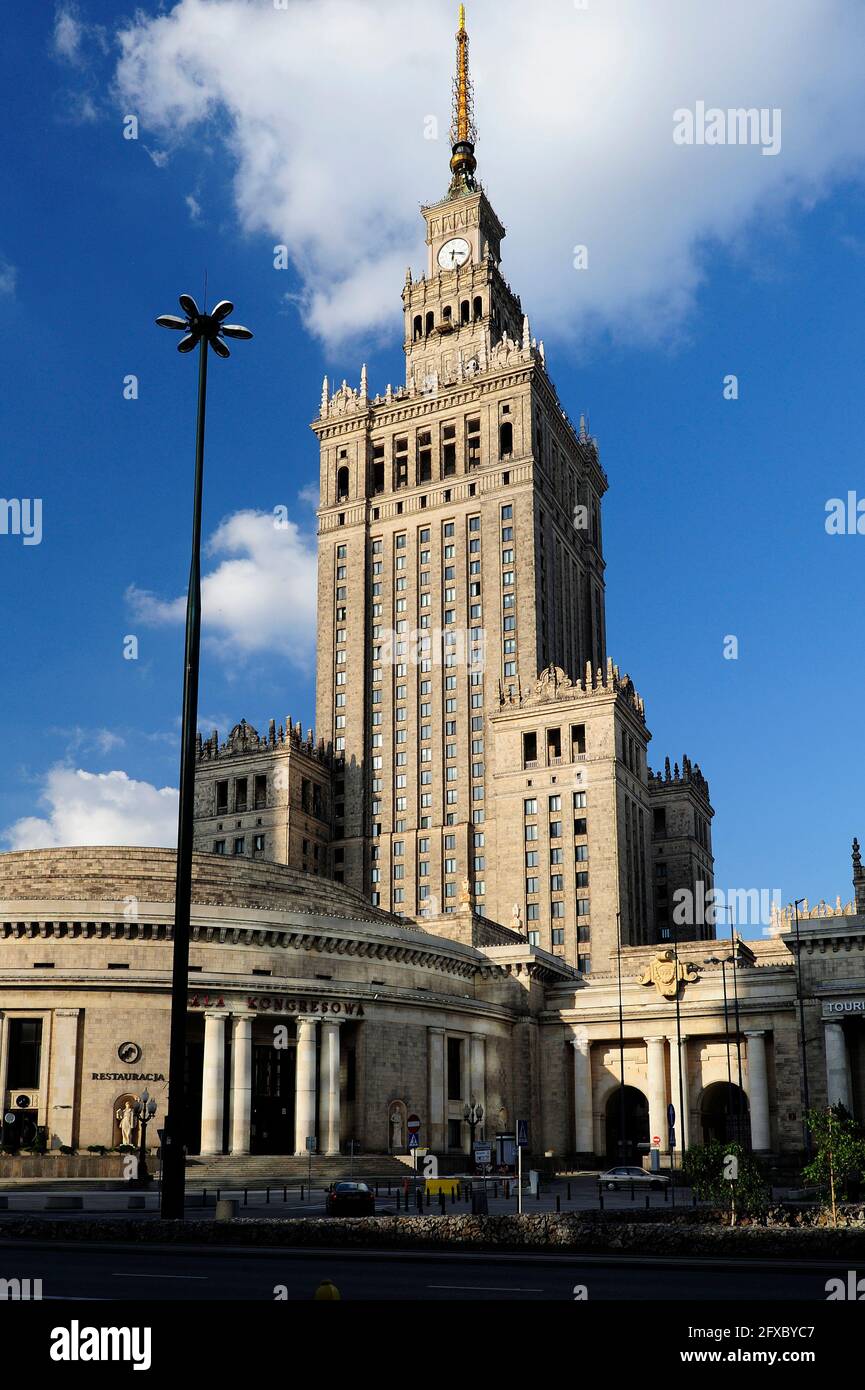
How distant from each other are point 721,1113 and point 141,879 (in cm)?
4312

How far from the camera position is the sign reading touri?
2643 inches

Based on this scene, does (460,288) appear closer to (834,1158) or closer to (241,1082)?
(241,1082)

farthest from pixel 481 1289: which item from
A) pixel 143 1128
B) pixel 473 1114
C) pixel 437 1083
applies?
pixel 437 1083

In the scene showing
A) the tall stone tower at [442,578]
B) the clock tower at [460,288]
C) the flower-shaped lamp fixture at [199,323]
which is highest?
the clock tower at [460,288]

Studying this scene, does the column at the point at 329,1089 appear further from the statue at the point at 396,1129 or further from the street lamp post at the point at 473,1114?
the street lamp post at the point at 473,1114

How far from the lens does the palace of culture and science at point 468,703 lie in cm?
11575

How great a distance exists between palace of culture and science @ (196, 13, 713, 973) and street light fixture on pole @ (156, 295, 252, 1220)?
81549 mm

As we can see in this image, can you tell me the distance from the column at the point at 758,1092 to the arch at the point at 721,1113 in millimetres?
2559

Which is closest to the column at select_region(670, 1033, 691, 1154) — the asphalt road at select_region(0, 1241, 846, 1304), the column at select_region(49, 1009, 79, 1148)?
the column at select_region(49, 1009, 79, 1148)

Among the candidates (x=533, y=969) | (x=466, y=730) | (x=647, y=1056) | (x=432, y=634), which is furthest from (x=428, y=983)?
(x=432, y=634)

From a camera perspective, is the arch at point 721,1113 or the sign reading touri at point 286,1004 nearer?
the sign reading touri at point 286,1004

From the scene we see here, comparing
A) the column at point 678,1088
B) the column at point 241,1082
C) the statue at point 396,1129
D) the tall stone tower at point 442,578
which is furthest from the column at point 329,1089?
the tall stone tower at point 442,578

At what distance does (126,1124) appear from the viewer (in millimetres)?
64000

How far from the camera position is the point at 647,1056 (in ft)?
289
